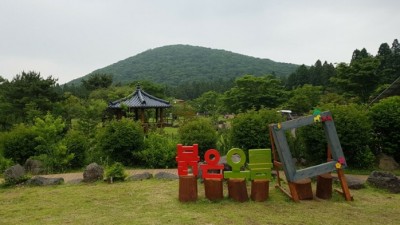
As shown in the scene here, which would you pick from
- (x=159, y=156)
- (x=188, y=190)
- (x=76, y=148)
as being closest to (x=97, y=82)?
(x=76, y=148)

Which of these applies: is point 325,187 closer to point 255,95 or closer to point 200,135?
point 200,135

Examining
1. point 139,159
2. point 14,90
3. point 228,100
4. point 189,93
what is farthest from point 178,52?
point 139,159

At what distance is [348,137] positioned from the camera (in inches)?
359

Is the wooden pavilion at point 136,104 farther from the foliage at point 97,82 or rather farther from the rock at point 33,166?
the foliage at point 97,82

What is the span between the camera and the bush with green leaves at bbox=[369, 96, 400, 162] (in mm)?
9406

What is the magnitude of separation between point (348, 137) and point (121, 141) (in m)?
6.62

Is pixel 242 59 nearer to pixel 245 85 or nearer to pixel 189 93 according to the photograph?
pixel 189 93

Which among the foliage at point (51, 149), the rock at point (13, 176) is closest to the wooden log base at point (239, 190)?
the rock at point (13, 176)

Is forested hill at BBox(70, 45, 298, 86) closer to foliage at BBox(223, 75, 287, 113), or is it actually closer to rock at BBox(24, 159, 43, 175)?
foliage at BBox(223, 75, 287, 113)

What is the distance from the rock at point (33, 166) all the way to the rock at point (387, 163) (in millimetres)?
9673

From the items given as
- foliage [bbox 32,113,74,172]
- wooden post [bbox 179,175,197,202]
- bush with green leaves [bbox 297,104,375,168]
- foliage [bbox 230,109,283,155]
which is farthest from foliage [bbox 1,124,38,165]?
bush with green leaves [bbox 297,104,375,168]

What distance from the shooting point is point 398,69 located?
30844 mm

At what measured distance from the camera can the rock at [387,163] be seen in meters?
9.37

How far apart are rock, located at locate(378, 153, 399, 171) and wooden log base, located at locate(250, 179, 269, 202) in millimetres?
4899
